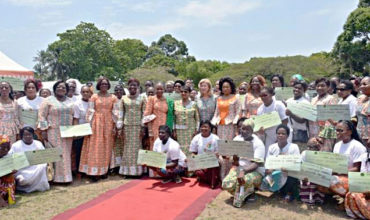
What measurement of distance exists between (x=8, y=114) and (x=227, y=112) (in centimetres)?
399

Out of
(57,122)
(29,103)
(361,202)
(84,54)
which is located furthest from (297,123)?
(84,54)

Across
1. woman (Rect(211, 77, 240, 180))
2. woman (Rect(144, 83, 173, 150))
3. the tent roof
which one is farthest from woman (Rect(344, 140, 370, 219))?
the tent roof

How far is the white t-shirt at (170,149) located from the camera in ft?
21.3

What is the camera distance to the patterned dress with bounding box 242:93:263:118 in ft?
20.5

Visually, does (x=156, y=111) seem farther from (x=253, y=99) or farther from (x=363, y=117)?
(x=363, y=117)

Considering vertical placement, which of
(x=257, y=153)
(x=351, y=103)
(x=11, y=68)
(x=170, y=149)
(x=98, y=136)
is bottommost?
(x=170, y=149)

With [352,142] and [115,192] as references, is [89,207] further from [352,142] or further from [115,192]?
[352,142]

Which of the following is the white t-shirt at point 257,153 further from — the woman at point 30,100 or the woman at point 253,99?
the woman at point 30,100

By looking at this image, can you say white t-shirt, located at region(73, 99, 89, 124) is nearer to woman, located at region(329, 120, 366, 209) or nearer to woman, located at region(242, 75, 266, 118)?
woman, located at region(242, 75, 266, 118)

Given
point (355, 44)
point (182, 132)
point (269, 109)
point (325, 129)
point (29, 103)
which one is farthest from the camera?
point (355, 44)

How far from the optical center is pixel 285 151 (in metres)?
5.29

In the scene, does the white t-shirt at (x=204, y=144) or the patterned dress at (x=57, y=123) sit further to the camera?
the patterned dress at (x=57, y=123)

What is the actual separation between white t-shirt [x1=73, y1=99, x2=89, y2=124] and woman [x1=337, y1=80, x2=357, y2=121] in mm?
4703

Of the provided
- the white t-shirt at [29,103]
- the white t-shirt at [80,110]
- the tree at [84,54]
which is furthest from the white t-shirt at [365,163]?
the tree at [84,54]
